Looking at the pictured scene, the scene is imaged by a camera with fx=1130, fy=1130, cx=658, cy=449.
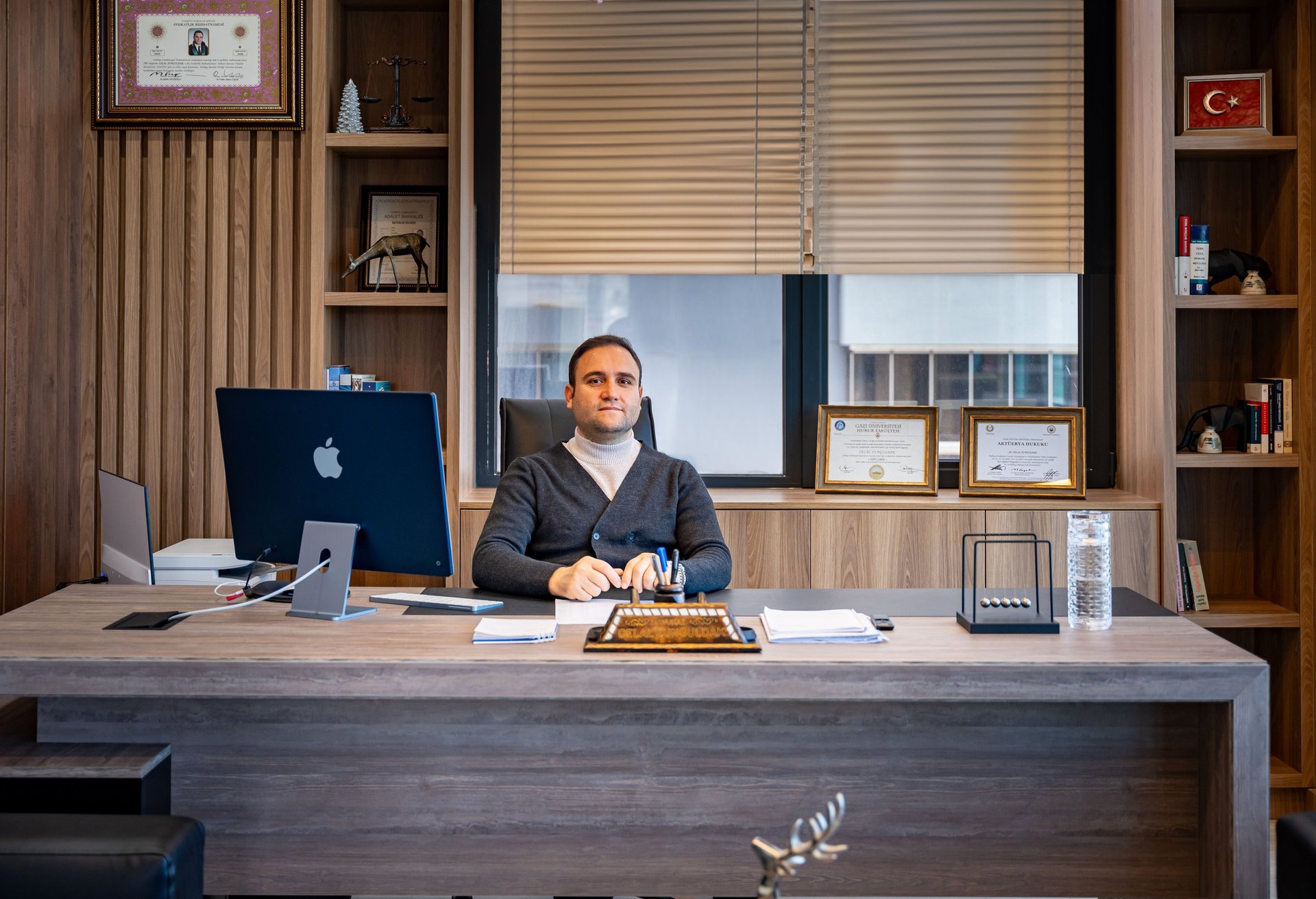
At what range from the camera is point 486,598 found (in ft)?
7.59

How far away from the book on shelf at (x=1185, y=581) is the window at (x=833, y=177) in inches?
19.3

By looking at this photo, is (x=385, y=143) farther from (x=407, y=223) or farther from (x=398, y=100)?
(x=407, y=223)

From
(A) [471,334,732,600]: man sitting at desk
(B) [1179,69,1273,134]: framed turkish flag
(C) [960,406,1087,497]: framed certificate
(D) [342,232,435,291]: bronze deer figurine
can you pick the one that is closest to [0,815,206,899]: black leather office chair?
(A) [471,334,732,600]: man sitting at desk

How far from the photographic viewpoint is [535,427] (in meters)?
3.15

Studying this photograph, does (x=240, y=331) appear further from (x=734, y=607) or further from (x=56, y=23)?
(x=734, y=607)

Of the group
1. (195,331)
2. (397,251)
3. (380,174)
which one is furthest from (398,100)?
(195,331)

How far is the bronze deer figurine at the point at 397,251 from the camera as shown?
11.9 ft

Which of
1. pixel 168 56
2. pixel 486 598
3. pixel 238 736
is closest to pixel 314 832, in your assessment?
pixel 238 736

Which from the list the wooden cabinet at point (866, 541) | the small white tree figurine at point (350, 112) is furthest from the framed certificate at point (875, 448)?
the small white tree figurine at point (350, 112)

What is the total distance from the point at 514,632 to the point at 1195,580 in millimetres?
2481

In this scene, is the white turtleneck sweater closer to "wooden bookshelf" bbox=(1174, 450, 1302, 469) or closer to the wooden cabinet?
the wooden cabinet

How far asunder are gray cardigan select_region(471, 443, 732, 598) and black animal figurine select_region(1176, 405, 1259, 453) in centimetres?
184

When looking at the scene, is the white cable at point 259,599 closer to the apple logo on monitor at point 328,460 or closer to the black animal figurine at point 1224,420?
the apple logo on monitor at point 328,460

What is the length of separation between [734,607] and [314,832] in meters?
0.87
